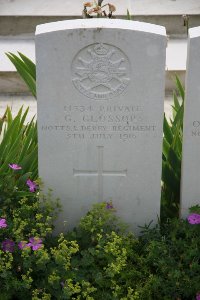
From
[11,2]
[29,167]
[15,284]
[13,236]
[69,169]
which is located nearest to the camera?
[15,284]

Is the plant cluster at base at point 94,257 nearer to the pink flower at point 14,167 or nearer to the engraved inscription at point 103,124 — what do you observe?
the pink flower at point 14,167

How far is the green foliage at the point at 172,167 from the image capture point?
365cm

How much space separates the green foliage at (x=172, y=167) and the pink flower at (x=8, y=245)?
3.11 ft

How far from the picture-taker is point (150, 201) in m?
3.49

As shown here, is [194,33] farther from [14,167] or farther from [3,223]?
[3,223]

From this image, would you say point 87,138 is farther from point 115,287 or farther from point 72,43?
point 115,287

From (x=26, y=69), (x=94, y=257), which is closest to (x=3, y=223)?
(x=94, y=257)

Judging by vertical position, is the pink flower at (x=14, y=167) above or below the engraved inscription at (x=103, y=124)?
below

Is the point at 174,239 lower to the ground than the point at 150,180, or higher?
lower

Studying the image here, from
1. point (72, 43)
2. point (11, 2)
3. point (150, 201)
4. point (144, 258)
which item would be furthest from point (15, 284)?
point (11, 2)

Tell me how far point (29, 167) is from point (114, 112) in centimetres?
73

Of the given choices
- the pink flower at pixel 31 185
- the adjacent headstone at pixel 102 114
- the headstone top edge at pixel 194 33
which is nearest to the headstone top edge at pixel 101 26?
the adjacent headstone at pixel 102 114

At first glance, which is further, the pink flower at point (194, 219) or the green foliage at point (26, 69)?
the green foliage at point (26, 69)

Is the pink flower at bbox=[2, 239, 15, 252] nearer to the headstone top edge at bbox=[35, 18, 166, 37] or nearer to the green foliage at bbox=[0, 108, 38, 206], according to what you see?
the green foliage at bbox=[0, 108, 38, 206]
